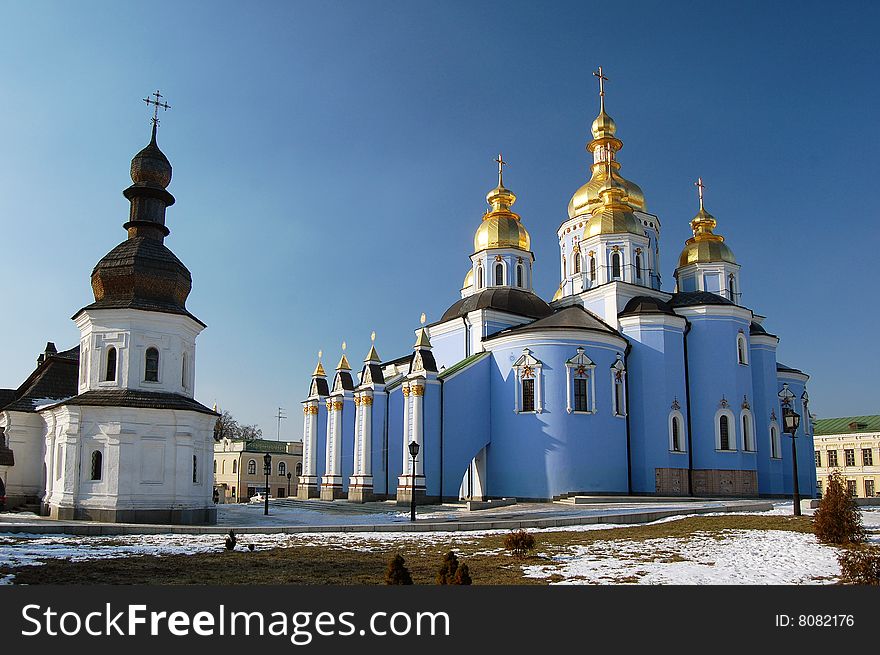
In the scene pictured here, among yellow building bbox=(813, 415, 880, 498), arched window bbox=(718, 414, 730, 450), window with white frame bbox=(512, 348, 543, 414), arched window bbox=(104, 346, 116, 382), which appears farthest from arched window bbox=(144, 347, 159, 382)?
yellow building bbox=(813, 415, 880, 498)

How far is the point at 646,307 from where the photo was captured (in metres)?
38.8

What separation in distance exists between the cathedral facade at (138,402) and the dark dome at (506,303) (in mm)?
19000

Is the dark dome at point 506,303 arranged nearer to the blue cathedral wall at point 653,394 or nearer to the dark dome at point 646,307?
Result: the dark dome at point 646,307

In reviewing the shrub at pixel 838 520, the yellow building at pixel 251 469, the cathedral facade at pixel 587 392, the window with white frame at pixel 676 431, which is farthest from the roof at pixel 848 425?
the shrub at pixel 838 520

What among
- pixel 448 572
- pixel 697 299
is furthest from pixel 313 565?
pixel 697 299

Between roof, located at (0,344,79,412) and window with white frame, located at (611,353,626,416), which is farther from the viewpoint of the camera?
window with white frame, located at (611,353,626,416)

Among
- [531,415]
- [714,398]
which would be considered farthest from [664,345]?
[531,415]

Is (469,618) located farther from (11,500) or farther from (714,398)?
(714,398)

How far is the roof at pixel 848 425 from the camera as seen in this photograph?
220ft

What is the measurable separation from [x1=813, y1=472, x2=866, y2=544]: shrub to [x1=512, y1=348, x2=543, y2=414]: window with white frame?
68.5 ft

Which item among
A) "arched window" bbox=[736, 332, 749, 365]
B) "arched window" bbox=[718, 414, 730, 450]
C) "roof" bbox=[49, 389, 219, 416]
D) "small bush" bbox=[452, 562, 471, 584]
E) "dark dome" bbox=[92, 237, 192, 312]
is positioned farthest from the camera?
"arched window" bbox=[736, 332, 749, 365]

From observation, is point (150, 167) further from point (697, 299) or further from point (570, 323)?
point (697, 299)

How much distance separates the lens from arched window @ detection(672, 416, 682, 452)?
37469 mm

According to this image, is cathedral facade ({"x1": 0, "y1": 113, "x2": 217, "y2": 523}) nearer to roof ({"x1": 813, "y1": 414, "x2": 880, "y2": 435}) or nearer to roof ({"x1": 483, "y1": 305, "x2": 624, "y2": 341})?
roof ({"x1": 483, "y1": 305, "x2": 624, "y2": 341})
